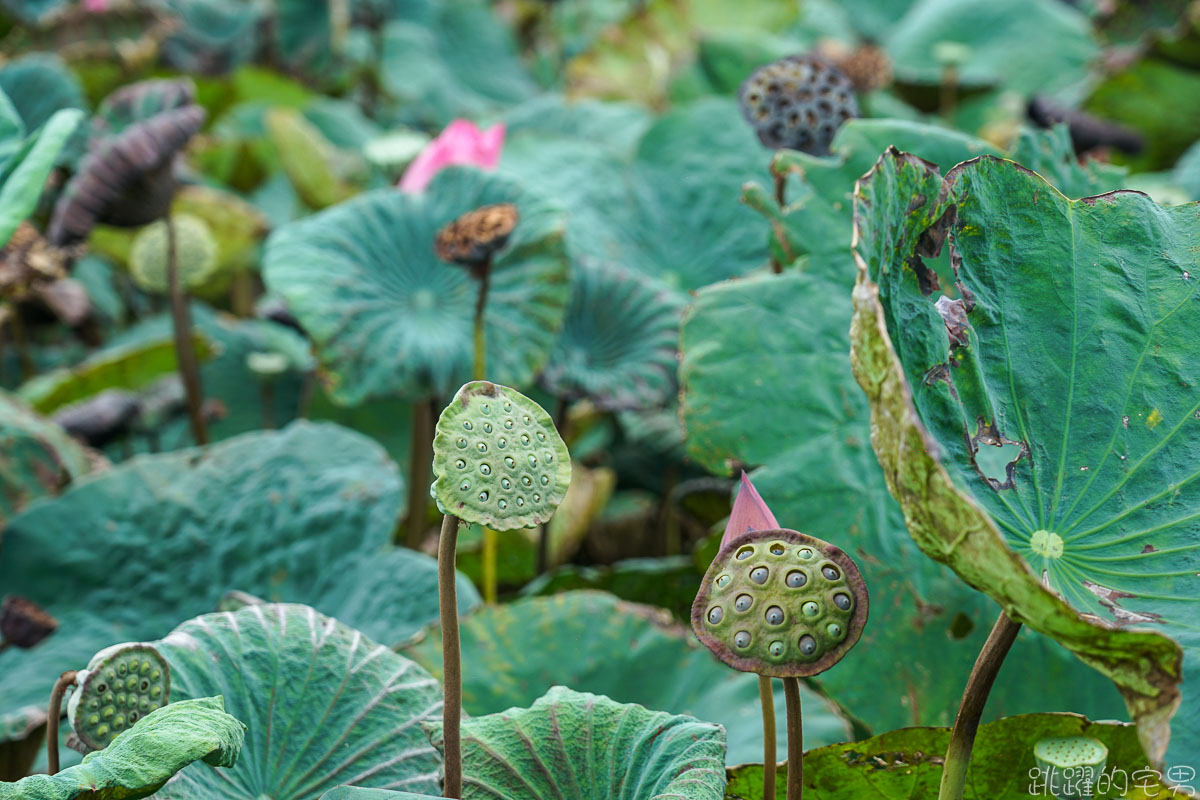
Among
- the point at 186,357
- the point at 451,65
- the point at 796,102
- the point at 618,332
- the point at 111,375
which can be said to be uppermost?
the point at 796,102

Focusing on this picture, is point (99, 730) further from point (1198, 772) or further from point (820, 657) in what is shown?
point (1198, 772)

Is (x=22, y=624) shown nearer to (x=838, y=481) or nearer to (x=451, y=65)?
(x=838, y=481)

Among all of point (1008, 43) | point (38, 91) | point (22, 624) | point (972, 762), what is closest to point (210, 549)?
point (22, 624)

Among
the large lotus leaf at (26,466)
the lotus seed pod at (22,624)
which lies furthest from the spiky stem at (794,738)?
the large lotus leaf at (26,466)

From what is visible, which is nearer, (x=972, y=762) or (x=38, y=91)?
(x=972, y=762)

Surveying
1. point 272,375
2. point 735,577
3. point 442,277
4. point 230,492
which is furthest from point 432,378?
point 735,577

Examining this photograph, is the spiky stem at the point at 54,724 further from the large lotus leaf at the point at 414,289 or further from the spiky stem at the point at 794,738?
the large lotus leaf at the point at 414,289
